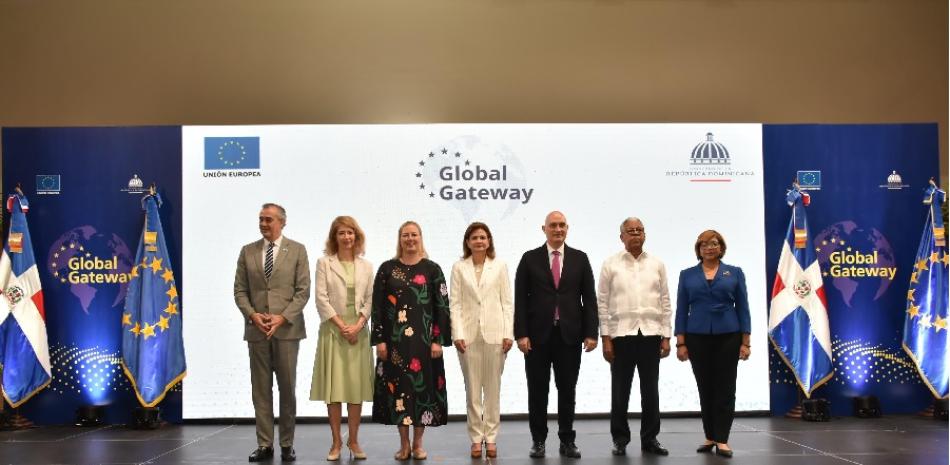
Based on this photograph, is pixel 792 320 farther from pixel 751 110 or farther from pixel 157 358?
pixel 157 358

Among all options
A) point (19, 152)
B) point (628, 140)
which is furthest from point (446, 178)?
point (19, 152)

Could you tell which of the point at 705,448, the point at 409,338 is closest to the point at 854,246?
the point at 705,448

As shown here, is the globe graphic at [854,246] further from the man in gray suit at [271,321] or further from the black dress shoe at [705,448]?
the man in gray suit at [271,321]

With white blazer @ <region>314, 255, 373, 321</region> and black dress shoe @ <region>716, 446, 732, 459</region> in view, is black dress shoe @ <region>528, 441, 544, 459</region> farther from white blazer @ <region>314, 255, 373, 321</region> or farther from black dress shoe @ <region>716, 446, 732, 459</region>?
white blazer @ <region>314, 255, 373, 321</region>

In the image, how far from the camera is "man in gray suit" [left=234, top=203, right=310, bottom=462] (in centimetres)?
502

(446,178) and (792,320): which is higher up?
(446,178)

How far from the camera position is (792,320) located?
6766mm

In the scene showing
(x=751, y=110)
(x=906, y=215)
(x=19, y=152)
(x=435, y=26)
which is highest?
(x=435, y=26)

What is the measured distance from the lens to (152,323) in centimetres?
661

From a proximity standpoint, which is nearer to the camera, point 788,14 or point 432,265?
point 432,265

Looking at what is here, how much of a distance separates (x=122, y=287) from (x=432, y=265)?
10.1 ft

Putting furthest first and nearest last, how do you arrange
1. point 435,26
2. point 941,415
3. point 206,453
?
point 435,26, point 941,415, point 206,453

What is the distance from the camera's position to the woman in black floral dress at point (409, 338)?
4863mm

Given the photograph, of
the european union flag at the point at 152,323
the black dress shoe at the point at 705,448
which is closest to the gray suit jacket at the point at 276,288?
the european union flag at the point at 152,323
